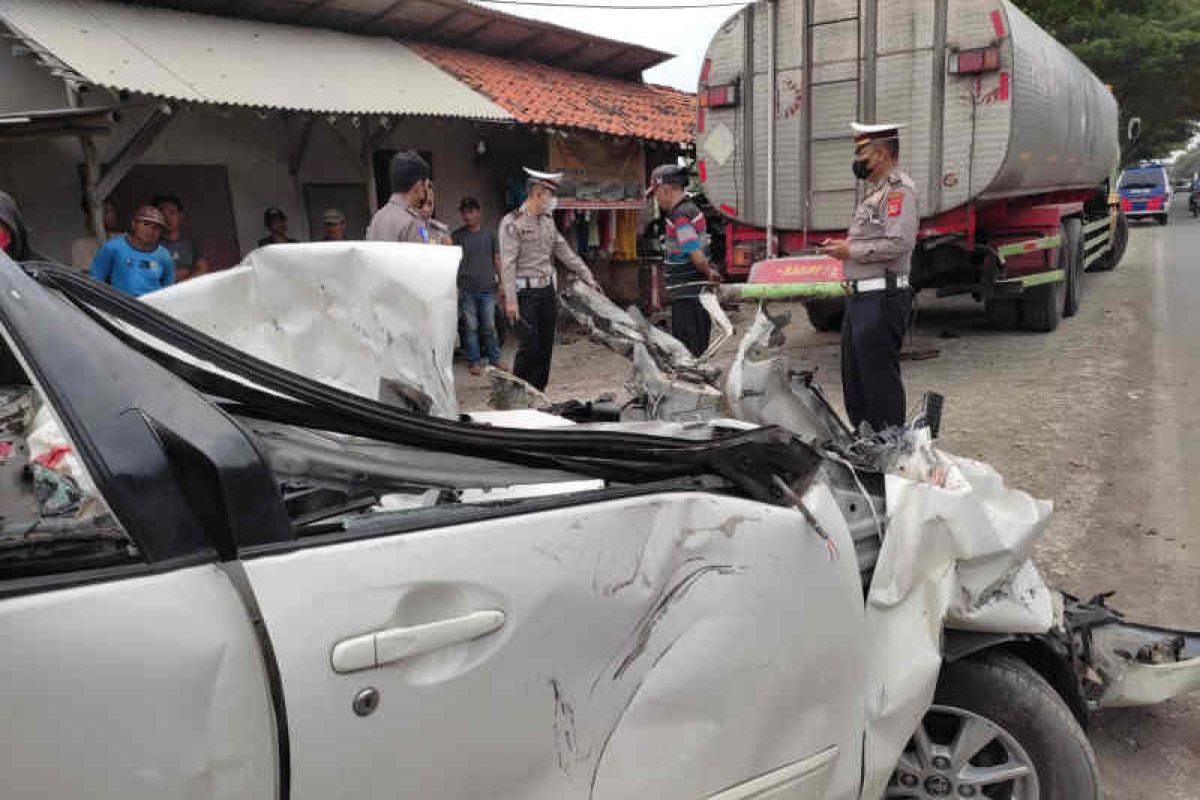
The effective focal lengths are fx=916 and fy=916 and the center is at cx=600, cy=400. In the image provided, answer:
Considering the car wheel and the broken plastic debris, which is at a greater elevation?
the broken plastic debris

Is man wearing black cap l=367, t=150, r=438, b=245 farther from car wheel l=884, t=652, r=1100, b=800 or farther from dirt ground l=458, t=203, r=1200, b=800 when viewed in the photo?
car wheel l=884, t=652, r=1100, b=800

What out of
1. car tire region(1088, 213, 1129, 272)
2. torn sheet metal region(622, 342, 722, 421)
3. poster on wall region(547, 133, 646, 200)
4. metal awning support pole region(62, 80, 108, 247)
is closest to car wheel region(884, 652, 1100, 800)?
torn sheet metal region(622, 342, 722, 421)

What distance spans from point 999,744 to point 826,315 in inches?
326

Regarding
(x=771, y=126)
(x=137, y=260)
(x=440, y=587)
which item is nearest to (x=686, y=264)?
(x=771, y=126)

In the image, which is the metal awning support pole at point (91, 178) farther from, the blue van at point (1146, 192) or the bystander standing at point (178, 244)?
the blue van at point (1146, 192)

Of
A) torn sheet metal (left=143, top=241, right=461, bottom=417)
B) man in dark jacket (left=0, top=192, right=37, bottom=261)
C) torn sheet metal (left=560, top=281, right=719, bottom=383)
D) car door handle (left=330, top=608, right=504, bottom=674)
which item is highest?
man in dark jacket (left=0, top=192, right=37, bottom=261)

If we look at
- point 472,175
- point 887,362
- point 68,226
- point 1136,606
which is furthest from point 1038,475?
point 472,175

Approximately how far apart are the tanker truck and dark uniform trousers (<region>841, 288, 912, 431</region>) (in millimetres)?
1775

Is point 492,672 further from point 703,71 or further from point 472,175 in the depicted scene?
point 472,175

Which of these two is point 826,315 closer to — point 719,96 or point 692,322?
point 719,96

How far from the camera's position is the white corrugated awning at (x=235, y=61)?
7.08 meters

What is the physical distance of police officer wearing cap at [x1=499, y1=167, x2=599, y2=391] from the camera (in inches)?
254

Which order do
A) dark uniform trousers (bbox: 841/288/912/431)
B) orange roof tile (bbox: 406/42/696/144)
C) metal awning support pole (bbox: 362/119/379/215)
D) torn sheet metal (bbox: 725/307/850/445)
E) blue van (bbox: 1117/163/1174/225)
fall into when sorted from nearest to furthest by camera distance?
1. torn sheet metal (bbox: 725/307/850/445)
2. dark uniform trousers (bbox: 841/288/912/431)
3. metal awning support pole (bbox: 362/119/379/215)
4. orange roof tile (bbox: 406/42/696/144)
5. blue van (bbox: 1117/163/1174/225)

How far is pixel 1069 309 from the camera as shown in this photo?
→ 10.7 meters
